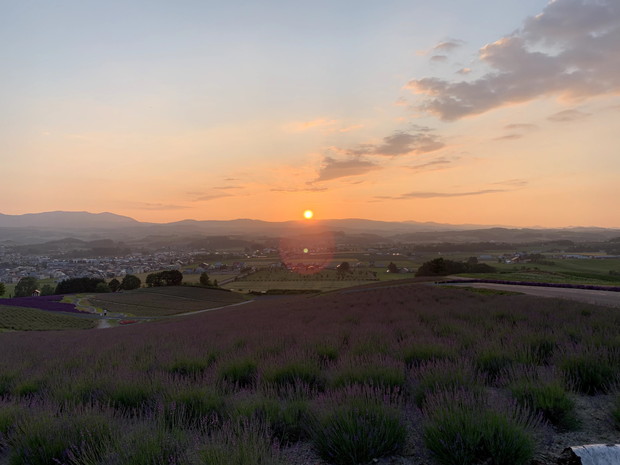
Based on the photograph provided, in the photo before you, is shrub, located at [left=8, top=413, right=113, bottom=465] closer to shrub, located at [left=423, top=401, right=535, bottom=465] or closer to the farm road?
shrub, located at [left=423, top=401, right=535, bottom=465]

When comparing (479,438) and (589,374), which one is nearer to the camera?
(479,438)

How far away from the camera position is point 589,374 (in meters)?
4.65

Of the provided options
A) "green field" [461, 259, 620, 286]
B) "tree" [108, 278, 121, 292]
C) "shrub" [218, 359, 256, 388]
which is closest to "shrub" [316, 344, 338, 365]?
"shrub" [218, 359, 256, 388]

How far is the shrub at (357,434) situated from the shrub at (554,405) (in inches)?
59.4

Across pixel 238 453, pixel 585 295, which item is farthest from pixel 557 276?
pixel 238 453

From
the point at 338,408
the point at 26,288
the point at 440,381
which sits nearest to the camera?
the point at 338,408

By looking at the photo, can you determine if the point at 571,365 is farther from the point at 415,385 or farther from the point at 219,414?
the point at 219,414

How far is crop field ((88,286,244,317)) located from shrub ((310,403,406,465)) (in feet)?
154

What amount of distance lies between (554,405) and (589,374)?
1.46 metres

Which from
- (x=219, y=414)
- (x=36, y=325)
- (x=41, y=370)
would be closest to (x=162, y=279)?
(x=36, y=325)

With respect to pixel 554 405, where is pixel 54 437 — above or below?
below

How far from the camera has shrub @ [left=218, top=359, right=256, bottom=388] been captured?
5.62m

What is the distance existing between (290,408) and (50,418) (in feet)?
8.70

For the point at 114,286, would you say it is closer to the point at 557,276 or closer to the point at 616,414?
the point at 557,276
